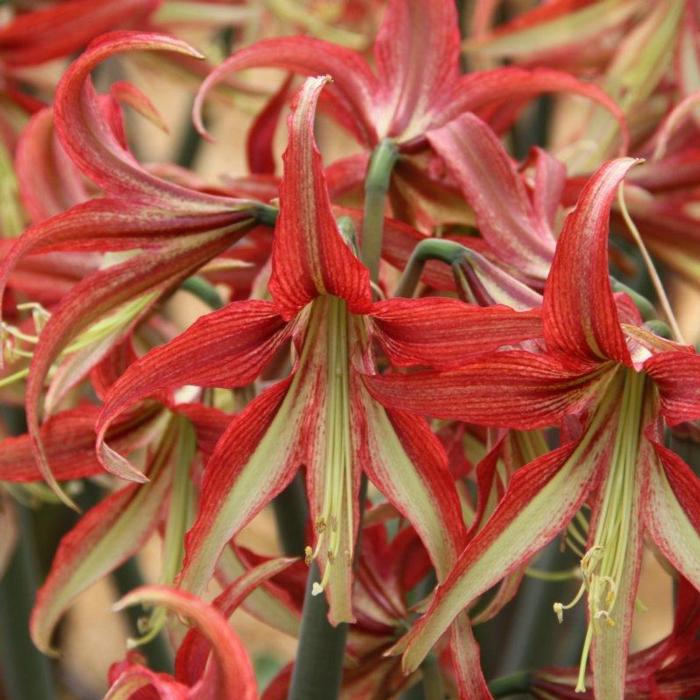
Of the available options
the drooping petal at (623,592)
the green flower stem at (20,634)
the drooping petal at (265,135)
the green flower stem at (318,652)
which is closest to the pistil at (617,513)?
the drooping petal at (623,592)

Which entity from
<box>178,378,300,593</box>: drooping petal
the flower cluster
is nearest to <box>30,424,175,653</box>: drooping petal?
the flower cluster

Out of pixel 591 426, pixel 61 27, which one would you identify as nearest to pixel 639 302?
pixel 591 426

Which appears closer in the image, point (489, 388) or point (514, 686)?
point (489, 388)

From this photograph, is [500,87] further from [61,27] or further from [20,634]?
[20,634]

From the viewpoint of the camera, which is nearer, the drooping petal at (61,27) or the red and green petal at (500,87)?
the red and green petal at (500,87)

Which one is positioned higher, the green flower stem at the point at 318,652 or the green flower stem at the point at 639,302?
the green flower stem at the point at 639,302

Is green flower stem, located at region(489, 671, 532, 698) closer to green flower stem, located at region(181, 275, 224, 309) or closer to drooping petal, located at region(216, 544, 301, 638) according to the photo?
drooping petal, located at region(216, 544, 301, 638)

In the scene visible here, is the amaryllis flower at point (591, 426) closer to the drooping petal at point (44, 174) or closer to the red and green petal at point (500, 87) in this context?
the red and green petal at point (500, 87)
